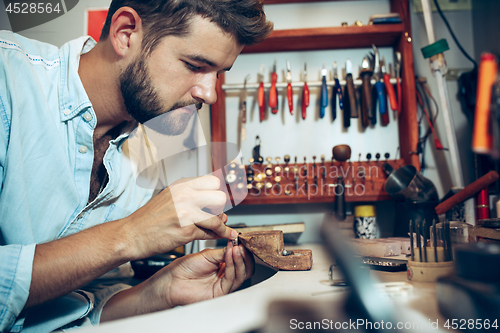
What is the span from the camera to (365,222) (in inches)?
57.3

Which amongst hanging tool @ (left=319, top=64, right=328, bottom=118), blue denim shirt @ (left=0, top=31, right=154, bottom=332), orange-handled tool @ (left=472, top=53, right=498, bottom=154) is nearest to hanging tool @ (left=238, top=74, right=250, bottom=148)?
hanging tool @ (left=319, top=64, right=328, bottom=118)

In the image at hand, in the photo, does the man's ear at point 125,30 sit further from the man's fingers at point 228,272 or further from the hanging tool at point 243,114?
the hanging tool at point 243,114

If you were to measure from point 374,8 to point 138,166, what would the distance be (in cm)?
156

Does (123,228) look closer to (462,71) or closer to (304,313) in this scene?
(304,313)

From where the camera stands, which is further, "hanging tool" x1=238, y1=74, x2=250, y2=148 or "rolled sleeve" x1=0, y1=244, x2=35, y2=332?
"hanging tool" x1=238, y1=74, x2=250, y2=148

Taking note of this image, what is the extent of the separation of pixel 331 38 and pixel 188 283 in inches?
54.8

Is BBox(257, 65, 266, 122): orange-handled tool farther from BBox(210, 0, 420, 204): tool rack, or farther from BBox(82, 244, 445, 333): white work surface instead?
BBox(82, 244, 445, 333): white work surface

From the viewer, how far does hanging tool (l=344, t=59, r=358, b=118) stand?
1544 mm

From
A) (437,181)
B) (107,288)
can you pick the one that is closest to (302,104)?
(437,181)

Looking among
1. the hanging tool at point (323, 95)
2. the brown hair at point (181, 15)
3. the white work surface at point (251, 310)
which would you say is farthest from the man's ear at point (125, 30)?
the hanging tool at point (323, 95)

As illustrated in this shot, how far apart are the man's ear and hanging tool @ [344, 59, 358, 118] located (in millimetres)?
1073

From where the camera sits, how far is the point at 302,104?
65.9 inches

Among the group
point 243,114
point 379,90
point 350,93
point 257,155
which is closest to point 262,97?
point 243,114

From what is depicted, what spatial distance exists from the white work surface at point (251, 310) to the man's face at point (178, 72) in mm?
612
